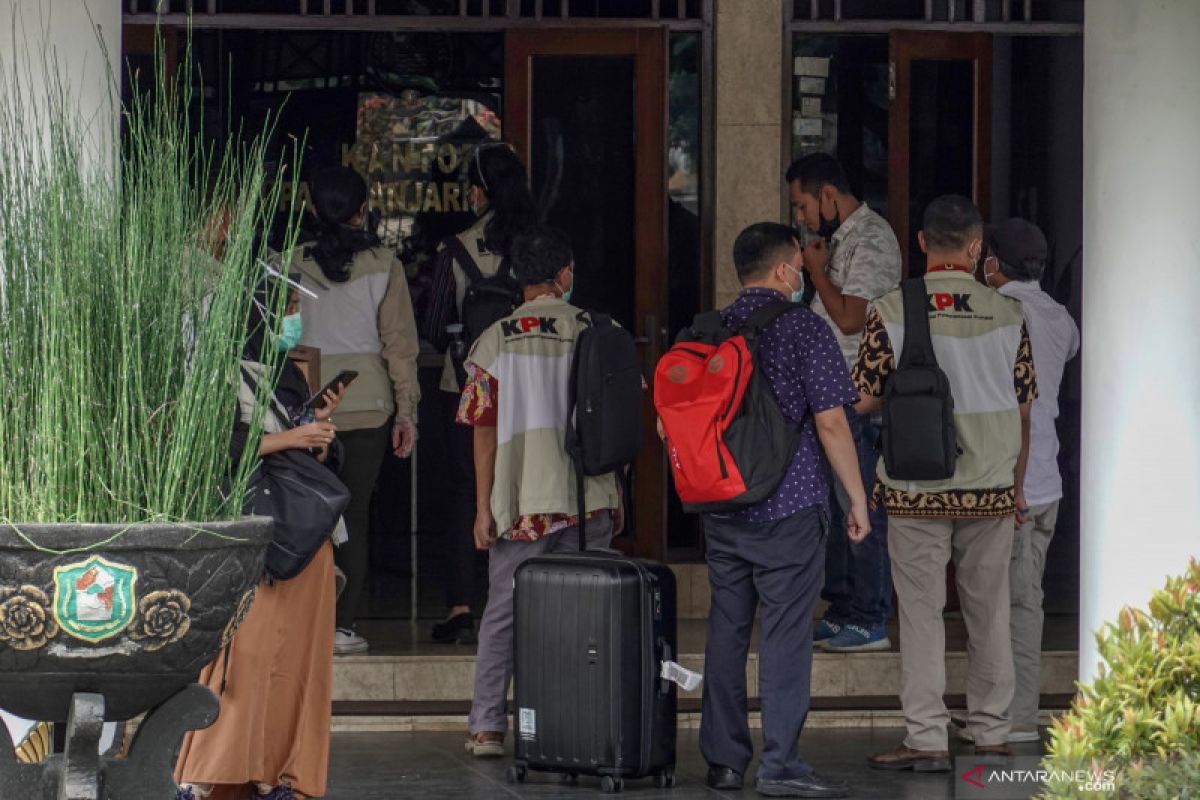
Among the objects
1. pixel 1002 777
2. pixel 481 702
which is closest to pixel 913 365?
pixel 1002 777

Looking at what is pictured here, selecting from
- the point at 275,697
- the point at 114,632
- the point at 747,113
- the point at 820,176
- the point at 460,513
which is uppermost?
the point at 747,113

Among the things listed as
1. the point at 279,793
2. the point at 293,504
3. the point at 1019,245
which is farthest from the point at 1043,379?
the point at 279,793

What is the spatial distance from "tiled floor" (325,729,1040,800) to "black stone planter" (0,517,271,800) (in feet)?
7.80

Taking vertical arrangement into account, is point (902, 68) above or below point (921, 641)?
above

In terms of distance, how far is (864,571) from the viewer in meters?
8.29

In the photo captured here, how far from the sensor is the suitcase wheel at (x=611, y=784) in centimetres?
666

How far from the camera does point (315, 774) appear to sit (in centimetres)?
593

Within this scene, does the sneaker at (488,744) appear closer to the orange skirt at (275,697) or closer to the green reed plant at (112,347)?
the orange skirt at (275,697)

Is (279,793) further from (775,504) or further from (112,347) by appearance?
(112,347)

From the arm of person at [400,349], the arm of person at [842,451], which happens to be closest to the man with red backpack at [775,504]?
the arm of person at [842,451]

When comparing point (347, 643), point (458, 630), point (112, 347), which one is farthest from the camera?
point (458, 630)

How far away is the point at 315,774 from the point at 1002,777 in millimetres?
2360

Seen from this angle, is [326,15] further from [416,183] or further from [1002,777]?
[1002,777]

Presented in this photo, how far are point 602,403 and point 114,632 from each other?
3.05m
